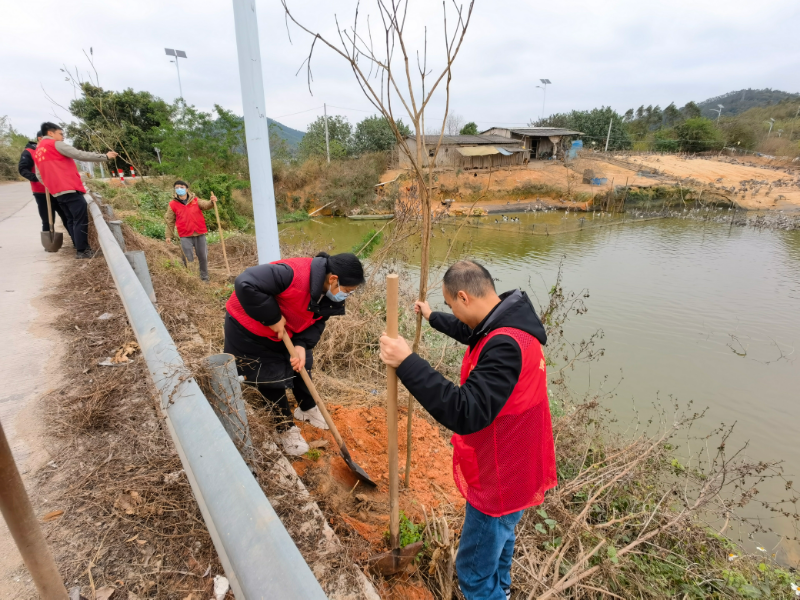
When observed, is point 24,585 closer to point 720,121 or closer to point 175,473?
point 175,473

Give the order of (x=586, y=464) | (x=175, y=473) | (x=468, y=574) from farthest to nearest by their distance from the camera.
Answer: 1. (x=586, y=464)
2. (x=468, y=574)
3. (x=175, y=473)

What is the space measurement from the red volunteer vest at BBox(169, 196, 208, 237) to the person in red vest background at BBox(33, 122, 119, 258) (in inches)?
63.1

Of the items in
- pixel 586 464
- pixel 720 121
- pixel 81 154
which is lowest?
pixel 586 464

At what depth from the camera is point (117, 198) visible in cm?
1316

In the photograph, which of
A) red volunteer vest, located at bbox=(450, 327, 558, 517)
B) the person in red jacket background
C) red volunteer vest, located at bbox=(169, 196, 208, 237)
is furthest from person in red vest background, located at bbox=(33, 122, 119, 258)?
red volunteer vest, located at bbox=(450, 327, 558, 517)

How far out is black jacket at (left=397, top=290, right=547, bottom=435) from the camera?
155 cm

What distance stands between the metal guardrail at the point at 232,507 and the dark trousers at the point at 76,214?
509cm

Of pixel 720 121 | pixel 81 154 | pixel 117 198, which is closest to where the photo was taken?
pixel 81 154

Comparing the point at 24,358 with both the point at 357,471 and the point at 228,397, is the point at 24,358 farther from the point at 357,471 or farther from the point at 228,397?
the point at 357,471

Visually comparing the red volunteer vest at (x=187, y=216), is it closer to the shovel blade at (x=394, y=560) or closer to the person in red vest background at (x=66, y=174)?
the person in red vest background at (x=66, y=174)

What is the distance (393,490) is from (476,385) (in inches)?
39.1

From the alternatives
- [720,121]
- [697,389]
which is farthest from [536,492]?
[720,121]

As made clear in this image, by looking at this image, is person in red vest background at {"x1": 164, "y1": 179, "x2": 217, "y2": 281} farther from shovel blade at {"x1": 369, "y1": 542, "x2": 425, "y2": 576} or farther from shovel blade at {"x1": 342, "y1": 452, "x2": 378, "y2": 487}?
shovel blade at {"x1": 369, "y1": 542, "x2": 425, "y2": 576}

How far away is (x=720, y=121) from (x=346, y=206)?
55012 millimetres
